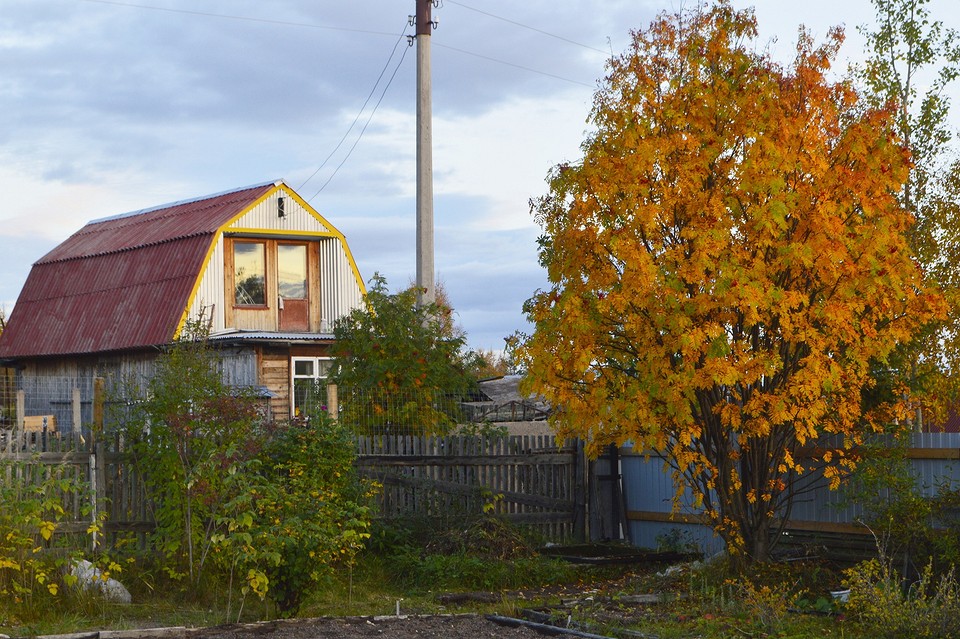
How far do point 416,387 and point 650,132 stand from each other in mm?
5582

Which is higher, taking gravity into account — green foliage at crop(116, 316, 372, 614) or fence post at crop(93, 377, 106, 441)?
fence post at crop(93, 377, 106, 441)

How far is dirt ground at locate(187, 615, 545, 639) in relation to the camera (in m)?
8.68

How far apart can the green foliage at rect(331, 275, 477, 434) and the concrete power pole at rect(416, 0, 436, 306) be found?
328cm

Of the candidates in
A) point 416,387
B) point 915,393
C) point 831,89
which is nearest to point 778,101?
point 831,89

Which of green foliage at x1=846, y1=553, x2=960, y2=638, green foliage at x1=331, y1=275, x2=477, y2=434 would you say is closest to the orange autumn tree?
green foliage at x1=846, y1=553, x2=960, y2=638

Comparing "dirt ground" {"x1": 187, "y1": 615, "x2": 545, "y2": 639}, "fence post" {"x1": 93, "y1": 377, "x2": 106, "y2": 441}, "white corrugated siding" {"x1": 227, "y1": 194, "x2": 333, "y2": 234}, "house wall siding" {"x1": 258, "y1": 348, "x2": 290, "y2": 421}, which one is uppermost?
"white corrugated siding" {"x1": 227, "y1": 194, "x2": 333, "y2": 234}

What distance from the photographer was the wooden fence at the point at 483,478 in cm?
1363

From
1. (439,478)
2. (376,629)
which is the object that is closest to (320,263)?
(439,478)

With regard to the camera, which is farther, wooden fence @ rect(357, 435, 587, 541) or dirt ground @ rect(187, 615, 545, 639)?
wooden fence @ rect(357, 435, 587, 541)

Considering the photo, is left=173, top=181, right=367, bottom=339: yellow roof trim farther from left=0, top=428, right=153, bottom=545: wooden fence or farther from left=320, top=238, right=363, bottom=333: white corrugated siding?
left=0, top=428, right=153, bottom=545: wooden fence

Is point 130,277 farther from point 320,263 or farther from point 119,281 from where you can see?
point 320,263

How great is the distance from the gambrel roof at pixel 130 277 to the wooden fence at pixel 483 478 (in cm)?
1257

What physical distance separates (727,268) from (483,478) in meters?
5.20

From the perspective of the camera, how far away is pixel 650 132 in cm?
1085
